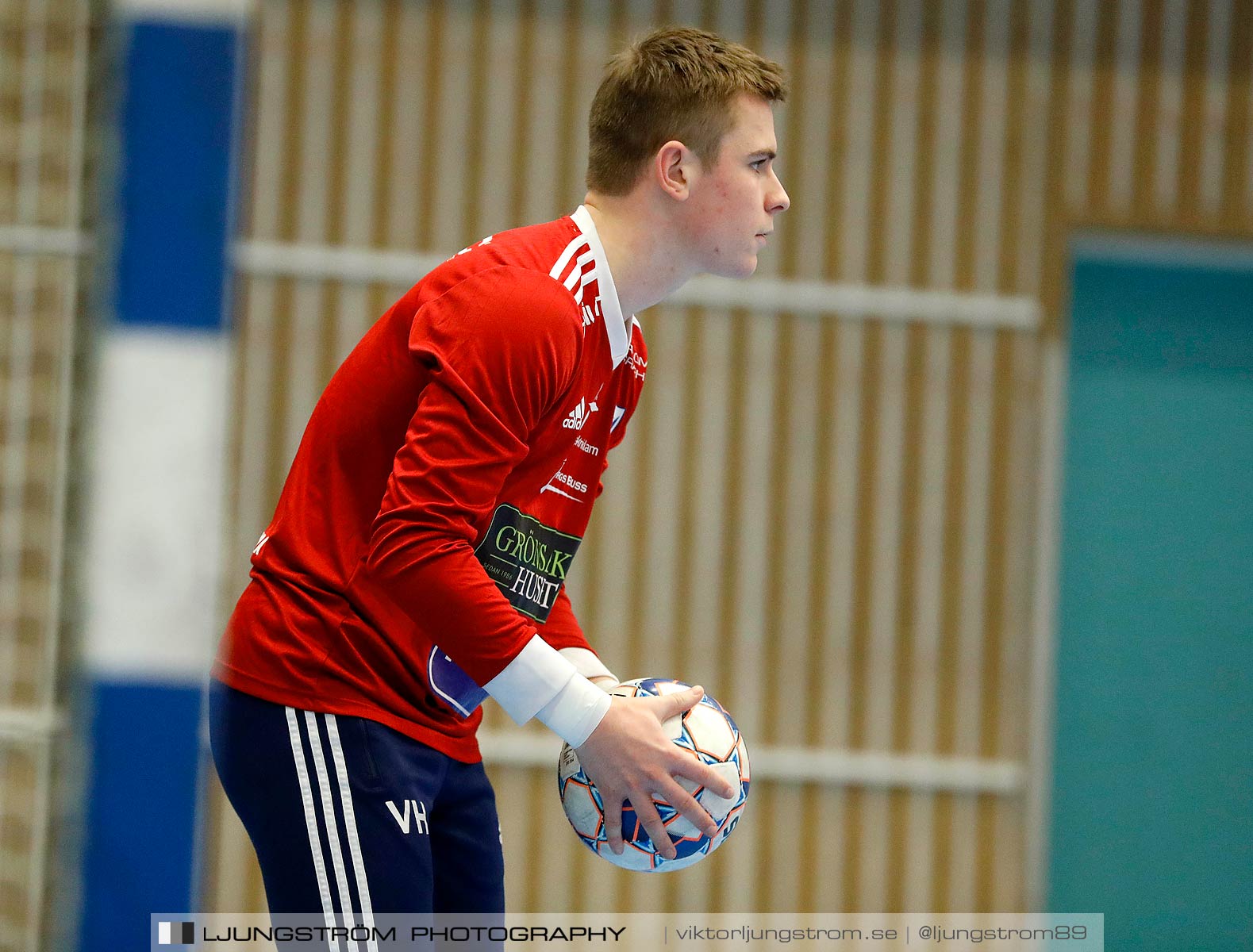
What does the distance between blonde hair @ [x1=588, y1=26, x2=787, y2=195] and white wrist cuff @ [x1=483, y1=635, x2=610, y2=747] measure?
32.4 inches

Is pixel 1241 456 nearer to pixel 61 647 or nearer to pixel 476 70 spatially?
pixel 476 70

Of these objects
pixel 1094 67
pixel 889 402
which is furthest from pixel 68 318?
pixel 1094 67

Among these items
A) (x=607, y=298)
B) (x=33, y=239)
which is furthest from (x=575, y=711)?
(x=33, y=239)

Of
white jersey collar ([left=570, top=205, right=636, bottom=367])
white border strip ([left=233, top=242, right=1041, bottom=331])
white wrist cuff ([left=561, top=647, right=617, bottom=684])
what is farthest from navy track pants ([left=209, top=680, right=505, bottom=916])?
white border strip ([left=233, top=242, right=1041, bottom=331])

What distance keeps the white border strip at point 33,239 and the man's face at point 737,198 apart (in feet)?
11.0

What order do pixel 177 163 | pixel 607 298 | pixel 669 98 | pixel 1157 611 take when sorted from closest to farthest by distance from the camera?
pixel 177 163
pixel 607 298
pixel 669 98
pixel 1157 611

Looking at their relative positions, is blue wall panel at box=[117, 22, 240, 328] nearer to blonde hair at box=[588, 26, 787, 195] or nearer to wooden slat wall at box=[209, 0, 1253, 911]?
blonde hair at box=[588, 26, 787, 195]

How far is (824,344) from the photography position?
505 centimetres

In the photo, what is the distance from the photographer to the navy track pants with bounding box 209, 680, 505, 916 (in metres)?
1.95

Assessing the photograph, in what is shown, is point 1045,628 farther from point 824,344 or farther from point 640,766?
point 640,766

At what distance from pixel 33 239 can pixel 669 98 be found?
3.43 metres

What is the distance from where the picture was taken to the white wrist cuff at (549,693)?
190cm

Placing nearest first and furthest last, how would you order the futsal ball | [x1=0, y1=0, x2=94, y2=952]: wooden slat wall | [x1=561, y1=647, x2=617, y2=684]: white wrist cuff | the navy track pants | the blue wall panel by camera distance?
1. the blue wall panel
2. the navy track pants
3. the futsal ball
4. [x1=561, y1=647, x2=617, y2=684]: white wrist cuff
5. [x1=0, y1=0, x2=94, y2=952]: wooden slat wall

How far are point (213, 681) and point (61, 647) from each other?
1.61ft
